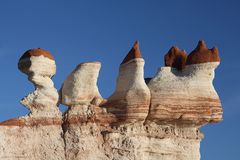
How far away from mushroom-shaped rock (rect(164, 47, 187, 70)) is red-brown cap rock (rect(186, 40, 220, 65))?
0.27 m

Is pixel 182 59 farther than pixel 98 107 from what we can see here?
Yes

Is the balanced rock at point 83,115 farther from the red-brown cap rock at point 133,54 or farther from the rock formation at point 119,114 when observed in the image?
the red-brown cap rock at point 133,54

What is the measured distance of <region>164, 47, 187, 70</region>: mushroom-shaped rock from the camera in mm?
17156

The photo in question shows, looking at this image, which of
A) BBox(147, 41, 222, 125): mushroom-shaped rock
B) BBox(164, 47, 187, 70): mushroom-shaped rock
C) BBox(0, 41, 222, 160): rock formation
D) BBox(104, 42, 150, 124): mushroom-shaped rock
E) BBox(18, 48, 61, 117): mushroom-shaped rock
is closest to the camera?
BBox(0, 41, 222, 160): rock formation

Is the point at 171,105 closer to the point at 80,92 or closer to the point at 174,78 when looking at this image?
the point at 174,78

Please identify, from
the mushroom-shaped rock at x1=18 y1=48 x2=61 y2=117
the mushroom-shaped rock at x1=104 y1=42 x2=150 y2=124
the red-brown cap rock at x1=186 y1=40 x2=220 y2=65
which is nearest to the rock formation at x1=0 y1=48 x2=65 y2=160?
the mushroom-shaped rock at x1=18 y1=48 x2=61 y2=117

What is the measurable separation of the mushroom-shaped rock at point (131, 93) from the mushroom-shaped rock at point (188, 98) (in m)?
0.36

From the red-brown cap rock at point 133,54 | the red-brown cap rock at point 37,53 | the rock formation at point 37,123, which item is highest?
the red-brown cap rock at point 133,54

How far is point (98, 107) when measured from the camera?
52.5 feet

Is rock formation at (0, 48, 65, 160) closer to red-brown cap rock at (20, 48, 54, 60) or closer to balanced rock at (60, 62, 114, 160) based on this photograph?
red-brown cap rock at (20, 48, 54, 60)

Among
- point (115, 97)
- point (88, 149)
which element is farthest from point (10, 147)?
point (115, 97)

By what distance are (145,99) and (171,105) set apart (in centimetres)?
67

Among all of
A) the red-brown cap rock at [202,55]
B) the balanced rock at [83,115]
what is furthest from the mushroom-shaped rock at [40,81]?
the red-brown cap rock at [202,55]

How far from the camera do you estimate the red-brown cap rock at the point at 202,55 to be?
16.6m
